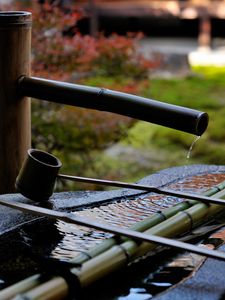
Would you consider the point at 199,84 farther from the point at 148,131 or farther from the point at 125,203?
the point at 125,203

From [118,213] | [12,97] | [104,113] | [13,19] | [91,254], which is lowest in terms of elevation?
[104,113]

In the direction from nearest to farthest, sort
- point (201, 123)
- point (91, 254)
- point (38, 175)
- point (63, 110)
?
point (91, 254), point (201, 123), point (38, 175), point (63, 110)

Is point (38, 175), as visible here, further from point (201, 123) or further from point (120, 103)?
point (201, 123)

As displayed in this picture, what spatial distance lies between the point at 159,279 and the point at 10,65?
4.02 ft

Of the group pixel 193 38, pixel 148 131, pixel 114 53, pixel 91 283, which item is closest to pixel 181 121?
pixel 91 283

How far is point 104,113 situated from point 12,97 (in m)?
2.59

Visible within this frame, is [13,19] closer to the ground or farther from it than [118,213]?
farther from it

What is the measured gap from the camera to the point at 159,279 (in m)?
1.73

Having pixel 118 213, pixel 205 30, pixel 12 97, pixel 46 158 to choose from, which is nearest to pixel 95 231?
pixel 118 213

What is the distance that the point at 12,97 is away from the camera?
254 cm

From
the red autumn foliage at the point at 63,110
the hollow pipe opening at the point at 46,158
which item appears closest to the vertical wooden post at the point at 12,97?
the hollow pipe opening at the point at 46,158

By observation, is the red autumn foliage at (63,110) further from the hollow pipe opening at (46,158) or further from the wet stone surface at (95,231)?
the hollow pipe opening at (46,158)

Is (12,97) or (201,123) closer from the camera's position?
(201,123)

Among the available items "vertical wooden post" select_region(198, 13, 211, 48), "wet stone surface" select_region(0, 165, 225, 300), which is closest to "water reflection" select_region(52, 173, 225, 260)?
"wet stone surface" select_region(0, 165, 225, 300)
